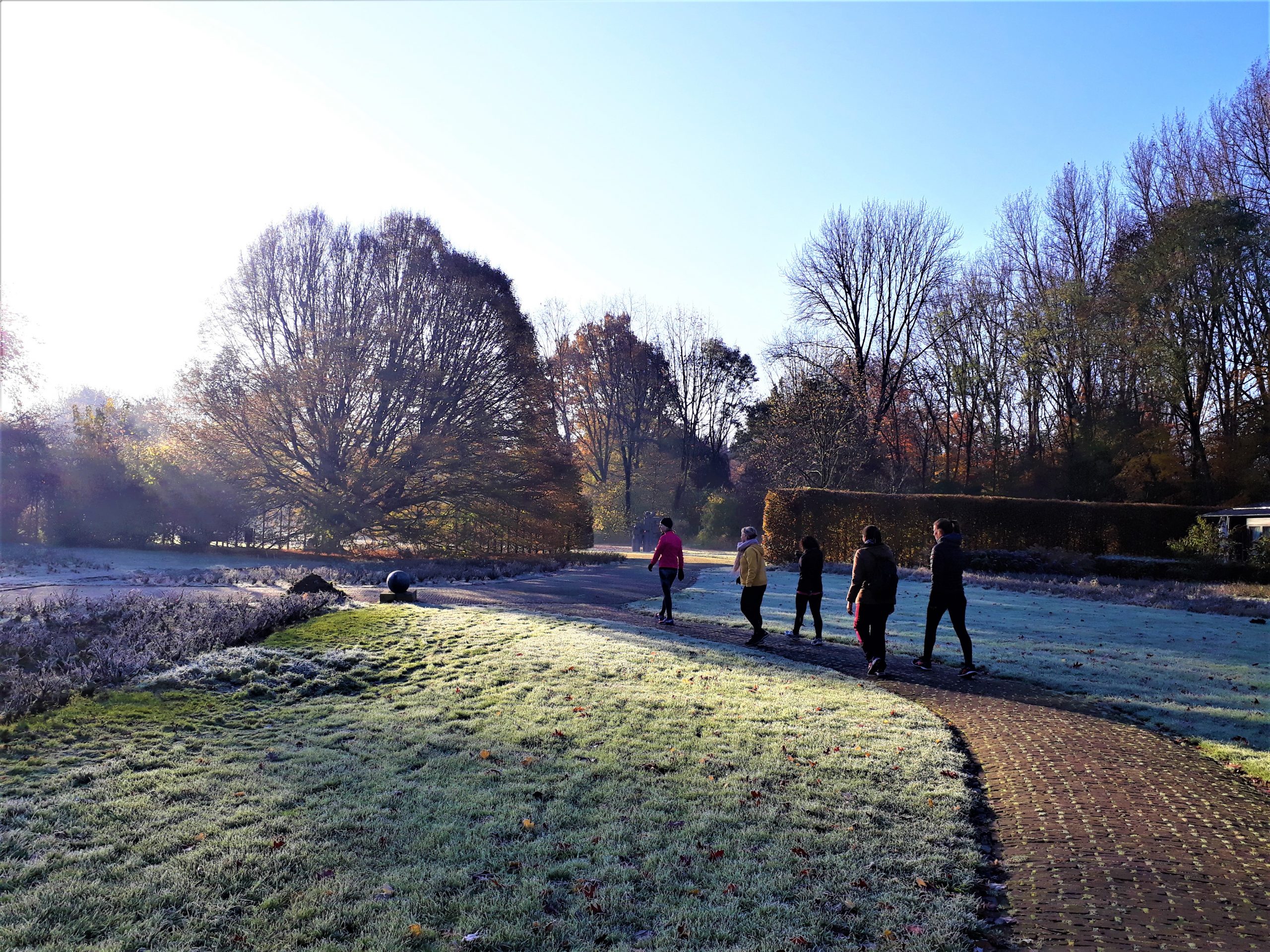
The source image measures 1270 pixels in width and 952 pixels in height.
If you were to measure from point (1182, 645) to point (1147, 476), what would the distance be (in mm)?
20006

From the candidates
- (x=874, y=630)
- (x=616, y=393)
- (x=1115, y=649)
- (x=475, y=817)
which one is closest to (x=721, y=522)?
(x=616, y=393)

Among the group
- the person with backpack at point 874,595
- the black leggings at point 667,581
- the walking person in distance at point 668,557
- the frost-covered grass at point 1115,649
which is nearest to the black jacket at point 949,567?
the person with backpack at point 874,595

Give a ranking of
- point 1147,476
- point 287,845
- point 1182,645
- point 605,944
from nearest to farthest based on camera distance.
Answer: point 605,944 < point 287,845 < point 1182,645 < point 1147,476

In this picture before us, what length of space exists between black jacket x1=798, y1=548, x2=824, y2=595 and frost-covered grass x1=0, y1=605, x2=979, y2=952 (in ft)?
13.6

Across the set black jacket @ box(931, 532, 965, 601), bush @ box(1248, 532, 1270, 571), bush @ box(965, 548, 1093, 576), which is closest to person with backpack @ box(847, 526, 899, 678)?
black jacket @ box(931, 532, 965, 601)

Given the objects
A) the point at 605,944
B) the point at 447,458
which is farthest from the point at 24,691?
the point at 447,458

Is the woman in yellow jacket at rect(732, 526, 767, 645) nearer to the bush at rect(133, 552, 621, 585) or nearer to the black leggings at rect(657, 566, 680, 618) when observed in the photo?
the black leggings at rect(657, 566, 680, 618)

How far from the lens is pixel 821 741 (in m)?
6.40

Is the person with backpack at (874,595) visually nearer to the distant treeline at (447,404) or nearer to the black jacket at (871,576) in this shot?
the black jacket at (871,576)

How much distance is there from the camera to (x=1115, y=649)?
11.5m

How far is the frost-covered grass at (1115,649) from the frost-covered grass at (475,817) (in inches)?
104

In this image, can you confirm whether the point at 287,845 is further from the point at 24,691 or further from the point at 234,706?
the point at 24,691

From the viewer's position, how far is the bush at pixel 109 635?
21.8 feet

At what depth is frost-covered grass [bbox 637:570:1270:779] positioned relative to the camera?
7672 millimetres
